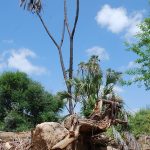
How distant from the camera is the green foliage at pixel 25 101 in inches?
1164

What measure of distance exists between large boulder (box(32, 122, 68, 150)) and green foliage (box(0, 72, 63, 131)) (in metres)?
21.0

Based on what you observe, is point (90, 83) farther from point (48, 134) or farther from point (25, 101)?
point (48, 134)

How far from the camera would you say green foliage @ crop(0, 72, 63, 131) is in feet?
97.0

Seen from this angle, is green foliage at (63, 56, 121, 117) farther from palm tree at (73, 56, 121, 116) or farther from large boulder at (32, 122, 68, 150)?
large boulder at (32, 122, 68, 150)

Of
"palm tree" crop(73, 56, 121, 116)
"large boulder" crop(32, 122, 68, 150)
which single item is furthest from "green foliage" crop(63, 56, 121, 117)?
"large boulder" crop(32, 122, 68, 150)

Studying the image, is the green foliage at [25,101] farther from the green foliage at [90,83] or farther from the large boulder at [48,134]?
the large boulder at [48,134]

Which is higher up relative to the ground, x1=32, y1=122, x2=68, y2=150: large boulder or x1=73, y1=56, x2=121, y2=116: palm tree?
x1=73, y1=56, x2=121, y2=116: palm tree

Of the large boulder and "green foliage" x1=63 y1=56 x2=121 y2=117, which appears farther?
"green foliage" x1=63 y1=56 x2=121 y2=117

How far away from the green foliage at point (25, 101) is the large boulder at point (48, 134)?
2102 cm

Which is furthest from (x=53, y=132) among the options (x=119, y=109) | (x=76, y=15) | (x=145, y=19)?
(x=76, y=15)

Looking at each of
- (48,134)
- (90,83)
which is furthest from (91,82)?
(48,134)

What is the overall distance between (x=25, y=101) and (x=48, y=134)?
2247 cm

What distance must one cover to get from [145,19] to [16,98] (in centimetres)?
921

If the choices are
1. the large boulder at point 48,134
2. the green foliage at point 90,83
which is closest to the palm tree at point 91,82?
the green foliage at point 90,83
